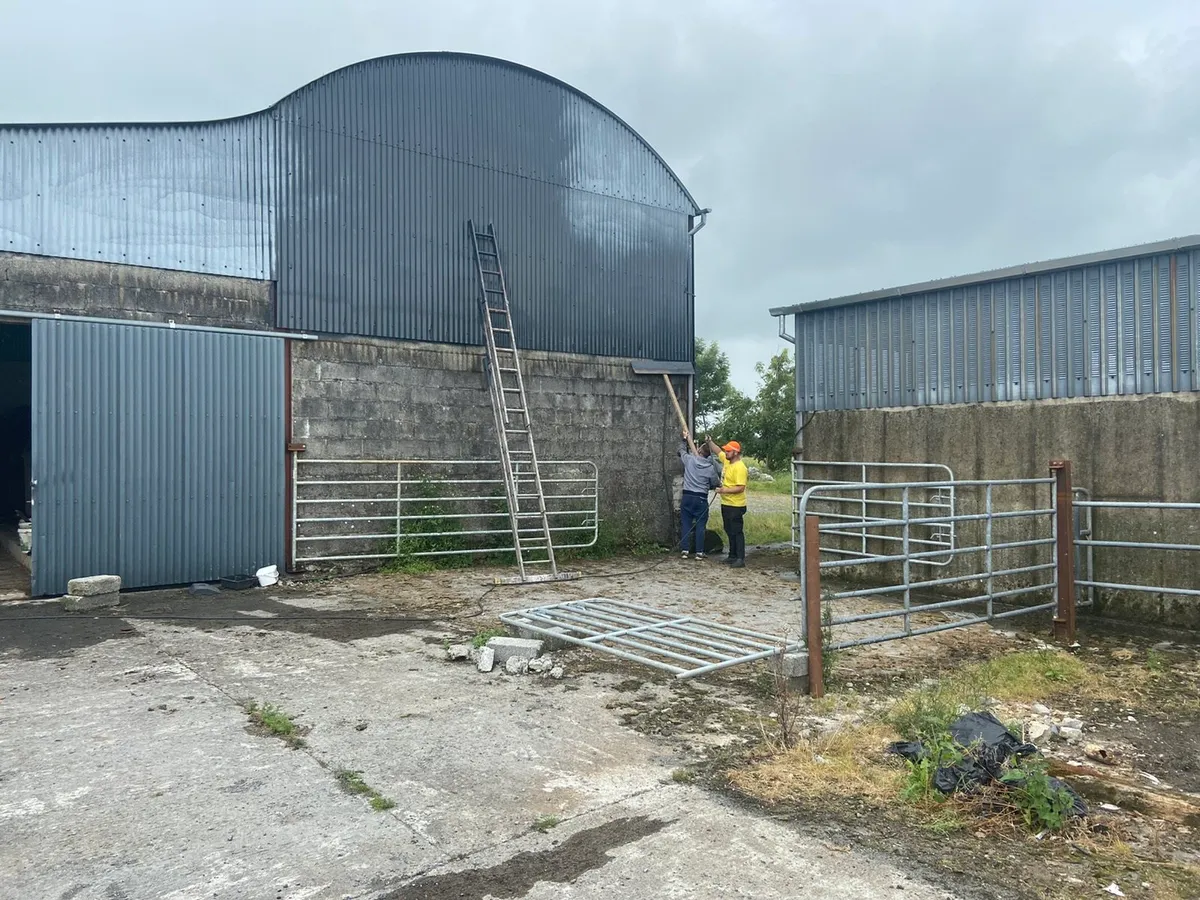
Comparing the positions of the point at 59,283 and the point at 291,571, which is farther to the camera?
the point at 291,571

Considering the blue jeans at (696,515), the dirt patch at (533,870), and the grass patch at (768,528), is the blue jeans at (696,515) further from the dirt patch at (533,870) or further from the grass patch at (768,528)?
the dirt patch at (533,870)

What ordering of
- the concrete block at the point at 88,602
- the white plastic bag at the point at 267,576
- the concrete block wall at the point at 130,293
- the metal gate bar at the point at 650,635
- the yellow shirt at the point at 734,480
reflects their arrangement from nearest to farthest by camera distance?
the metal gate bar at the point at 650,635 < the concrete block at the point at 88,602 < the concrete block wall at the point at 130,293 < the white plastic bag at the point at 267,576 < the yellow shirt at the point at 734,480

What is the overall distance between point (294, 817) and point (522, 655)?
259 centimetres

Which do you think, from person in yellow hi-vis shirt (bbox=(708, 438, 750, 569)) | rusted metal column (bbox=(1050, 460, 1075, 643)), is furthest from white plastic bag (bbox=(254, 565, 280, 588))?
rusted metal column (bbox=(1050, 460, 1075, 643))

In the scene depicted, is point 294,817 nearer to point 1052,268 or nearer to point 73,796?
point 73,796

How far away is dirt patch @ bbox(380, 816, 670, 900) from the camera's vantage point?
3.09 meters

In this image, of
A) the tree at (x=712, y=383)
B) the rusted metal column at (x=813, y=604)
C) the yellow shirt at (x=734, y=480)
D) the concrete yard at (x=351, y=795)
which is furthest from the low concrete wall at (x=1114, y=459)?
the tree at (x=712, y=383)

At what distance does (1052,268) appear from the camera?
845 cm

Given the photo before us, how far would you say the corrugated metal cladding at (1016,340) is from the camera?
7.84 meters

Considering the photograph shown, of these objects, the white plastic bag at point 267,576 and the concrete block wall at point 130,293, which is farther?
the white plastic bag at point 267,576

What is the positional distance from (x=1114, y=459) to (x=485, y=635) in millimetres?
6282

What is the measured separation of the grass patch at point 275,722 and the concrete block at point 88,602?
4274 millimetres

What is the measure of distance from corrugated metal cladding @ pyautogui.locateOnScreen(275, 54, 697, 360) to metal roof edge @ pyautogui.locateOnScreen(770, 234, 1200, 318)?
372 centimetres

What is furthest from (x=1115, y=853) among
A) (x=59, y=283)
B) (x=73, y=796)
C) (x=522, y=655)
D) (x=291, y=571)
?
(x=59, y=283)
